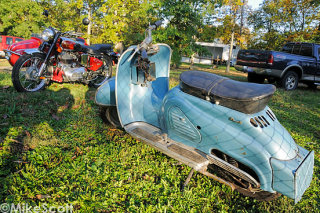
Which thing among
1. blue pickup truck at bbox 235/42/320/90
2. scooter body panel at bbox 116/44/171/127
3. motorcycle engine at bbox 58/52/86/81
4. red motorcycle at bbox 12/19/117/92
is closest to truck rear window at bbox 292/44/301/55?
blue pickup truck at bbox 235/42/320/90

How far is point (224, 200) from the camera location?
2.11 m

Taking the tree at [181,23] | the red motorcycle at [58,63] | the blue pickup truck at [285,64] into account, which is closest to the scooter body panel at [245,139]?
the red motorcycle at [58,63]

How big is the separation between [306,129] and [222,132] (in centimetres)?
311

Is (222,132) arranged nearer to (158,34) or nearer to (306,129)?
(306,129)

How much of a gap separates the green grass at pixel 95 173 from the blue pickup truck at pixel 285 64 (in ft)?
13.5

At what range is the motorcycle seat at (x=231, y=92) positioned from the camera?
5.84 feet

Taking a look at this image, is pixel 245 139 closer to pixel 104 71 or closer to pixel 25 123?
pixel 25 123

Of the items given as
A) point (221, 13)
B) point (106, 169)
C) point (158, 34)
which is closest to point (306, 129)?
point (106, 169)

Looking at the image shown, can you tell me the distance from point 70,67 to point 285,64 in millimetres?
6845

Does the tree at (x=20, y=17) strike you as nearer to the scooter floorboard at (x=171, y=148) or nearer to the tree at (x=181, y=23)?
the tree at (x=181, y=23)

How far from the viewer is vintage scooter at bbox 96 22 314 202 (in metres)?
1.71

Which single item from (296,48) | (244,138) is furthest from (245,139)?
(296,48)

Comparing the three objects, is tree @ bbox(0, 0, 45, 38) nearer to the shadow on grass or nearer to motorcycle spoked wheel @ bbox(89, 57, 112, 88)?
motorcycle spoked wheel @ bbox(89, 57, 112, 88)

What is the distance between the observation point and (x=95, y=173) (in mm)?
2264
